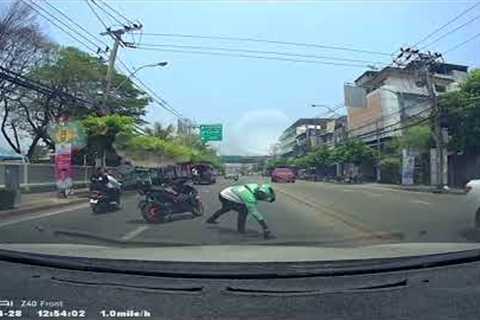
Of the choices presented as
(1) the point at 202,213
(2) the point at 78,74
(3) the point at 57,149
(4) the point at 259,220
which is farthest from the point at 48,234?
(2) the point at 78,74

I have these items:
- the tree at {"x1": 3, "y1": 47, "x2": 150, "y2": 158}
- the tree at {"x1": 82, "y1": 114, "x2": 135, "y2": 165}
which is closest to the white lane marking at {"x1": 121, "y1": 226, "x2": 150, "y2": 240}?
the tree at {"x1": 82, "y1": 114, "x2": 135, "y2": 165}

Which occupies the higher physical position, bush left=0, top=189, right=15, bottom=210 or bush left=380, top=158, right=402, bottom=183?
bush left=380, top=158, right=402, bottom=183

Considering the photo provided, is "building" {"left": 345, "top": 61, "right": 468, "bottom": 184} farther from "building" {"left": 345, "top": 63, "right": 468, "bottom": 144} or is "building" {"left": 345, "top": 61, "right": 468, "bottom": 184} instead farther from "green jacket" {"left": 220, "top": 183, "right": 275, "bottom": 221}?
"green jacket" {"left": 220, "top": 183, "right": 275, "bottom": 221}

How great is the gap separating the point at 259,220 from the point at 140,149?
6.94 m

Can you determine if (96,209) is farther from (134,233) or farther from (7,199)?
(7,199)

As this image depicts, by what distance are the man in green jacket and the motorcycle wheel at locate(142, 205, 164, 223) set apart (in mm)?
574

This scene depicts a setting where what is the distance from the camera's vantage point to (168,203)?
7215 mm

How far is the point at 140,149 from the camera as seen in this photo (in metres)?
13.3

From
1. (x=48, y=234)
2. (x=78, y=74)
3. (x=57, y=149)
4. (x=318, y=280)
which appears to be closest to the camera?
(x=318, y=280)

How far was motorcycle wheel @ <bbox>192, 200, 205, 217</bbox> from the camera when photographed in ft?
23.1

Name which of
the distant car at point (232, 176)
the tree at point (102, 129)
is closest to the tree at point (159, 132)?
the tree at point (102, 129)

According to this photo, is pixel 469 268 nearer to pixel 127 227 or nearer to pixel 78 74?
pixel 127 227

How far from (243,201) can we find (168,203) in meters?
0.90

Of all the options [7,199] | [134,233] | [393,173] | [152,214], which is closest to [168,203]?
[152,214]
